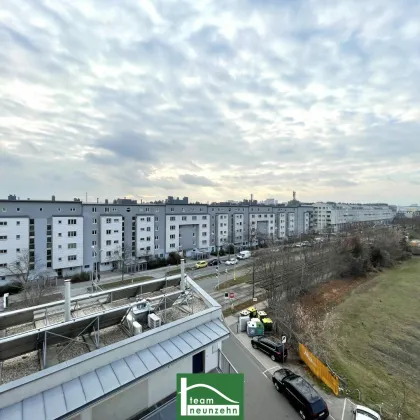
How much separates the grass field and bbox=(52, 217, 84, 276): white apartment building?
31.9m

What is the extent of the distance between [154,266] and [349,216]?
88003mm

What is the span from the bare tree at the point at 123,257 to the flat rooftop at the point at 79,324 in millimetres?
28821

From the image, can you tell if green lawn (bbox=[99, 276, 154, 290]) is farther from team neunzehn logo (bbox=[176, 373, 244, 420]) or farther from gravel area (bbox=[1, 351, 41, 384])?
team neunzehn logo (bbox=[176, 373, 244, 420])

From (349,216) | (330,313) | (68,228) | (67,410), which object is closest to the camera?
(67,410)

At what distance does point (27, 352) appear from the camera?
6727mm

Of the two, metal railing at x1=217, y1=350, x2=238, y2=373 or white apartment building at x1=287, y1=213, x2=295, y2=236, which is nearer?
metal railing at x1=217, y1=350, x2=238, y2=373

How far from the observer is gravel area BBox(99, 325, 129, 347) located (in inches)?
296

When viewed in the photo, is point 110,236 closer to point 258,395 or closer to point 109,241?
point 109,241

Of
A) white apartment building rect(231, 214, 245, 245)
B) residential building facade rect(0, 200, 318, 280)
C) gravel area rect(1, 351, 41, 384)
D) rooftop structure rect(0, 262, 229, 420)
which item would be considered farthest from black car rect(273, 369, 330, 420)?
white apartment building rect(231, 214, 245, 245)

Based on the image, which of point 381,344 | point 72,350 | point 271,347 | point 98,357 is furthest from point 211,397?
point 381,344

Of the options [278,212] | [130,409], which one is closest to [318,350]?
[130,409]

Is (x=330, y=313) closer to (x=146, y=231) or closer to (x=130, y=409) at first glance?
(x=130, y=409)

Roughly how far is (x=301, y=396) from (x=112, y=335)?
29.0ft

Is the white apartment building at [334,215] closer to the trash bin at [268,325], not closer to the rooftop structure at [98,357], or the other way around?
the trash bin at [268,325]
